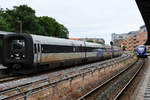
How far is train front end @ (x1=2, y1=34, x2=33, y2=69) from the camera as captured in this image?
41.4ft

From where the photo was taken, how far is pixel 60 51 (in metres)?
16.5

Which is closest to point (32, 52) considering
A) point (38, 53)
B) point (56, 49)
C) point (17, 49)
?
point (38, 53)

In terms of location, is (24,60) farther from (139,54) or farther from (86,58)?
(139,54)

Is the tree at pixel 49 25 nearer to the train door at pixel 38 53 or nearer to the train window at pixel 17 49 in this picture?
the train window at pixel 17 49

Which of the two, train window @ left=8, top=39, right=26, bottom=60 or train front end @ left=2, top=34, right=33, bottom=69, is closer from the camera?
train front end @ left=2, top=34, right=33, bottom=69

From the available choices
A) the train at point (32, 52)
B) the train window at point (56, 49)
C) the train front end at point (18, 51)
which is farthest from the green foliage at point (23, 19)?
the train front end at point (18, 51)

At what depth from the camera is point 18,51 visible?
13.1 meters

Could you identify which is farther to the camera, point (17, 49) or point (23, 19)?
point (23, 19)

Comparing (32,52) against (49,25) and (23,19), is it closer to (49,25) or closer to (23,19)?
(23,19)

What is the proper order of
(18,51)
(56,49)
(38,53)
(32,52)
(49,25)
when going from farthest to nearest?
(49,25) → (56,49) → (38,53) → (18,51) → (32,52)

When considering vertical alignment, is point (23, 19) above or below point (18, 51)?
above

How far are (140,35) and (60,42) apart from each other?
4301 inches

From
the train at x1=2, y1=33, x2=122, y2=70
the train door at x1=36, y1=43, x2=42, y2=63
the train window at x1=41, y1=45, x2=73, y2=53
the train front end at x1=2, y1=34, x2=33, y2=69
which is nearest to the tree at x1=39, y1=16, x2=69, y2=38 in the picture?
the train window at x1=41, y1=45, x2=73, y2=53

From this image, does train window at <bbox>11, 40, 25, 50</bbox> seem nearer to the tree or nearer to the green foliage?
the green foliage
